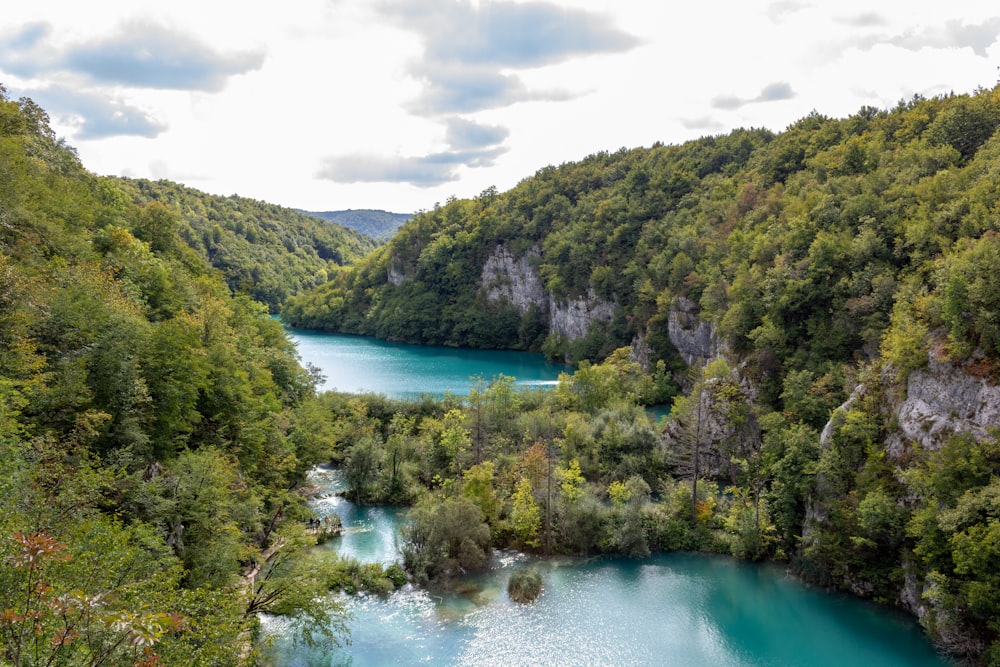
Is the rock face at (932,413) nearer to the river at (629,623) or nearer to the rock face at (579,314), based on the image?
the river at (629,623)

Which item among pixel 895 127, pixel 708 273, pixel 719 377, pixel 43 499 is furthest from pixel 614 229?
pixel 43 499

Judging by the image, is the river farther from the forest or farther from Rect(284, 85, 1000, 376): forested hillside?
Rect(284, 85, 1000, 376): forested hillside

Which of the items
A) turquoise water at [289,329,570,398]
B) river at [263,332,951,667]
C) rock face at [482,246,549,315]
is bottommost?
river at [263,332,951,667]

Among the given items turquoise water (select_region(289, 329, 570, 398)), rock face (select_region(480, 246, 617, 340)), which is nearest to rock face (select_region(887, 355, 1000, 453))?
turquoise water (select_region(289, 329, 570, 398))

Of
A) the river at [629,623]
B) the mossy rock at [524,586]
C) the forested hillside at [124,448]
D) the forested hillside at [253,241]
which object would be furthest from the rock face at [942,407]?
the forested hillside at [253,241]

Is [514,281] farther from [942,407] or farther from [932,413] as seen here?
[942,407]

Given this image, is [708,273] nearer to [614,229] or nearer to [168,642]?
[614,229]

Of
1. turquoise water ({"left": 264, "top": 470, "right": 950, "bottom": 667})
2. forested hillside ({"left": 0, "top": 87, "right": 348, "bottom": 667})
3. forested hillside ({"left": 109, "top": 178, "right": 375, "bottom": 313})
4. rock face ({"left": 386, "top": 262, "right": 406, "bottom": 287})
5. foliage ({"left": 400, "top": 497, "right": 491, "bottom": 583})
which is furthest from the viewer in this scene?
forested hillside ({"left": 109, "top": 178, "right": 375, "bottom": 313})

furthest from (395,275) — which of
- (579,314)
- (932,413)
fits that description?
(932,413)
